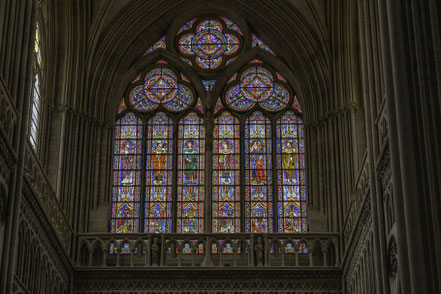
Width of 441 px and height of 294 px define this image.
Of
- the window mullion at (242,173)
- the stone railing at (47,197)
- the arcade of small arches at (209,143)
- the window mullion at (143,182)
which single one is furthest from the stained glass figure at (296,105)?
the stone railing at (47,197)

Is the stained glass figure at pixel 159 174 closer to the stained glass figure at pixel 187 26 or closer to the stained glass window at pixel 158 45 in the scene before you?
the stained glass window at pixel 158 45

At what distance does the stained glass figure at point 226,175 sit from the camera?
28344 mm

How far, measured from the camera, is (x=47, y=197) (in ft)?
75.6

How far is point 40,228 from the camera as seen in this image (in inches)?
864

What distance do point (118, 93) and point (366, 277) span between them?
37.6ft

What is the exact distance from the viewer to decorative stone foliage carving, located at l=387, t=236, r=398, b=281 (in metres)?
18.2

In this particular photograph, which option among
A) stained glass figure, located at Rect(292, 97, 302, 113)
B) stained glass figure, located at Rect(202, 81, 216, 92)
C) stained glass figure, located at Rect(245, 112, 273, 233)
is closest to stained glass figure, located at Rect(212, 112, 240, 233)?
stained glass figure, located at Rect(245, 112, 273, 233)

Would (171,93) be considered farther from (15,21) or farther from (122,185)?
(15,21)

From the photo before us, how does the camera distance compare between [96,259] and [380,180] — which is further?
[96,259]

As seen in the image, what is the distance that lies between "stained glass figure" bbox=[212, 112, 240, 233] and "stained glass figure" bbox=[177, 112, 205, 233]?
0.42 metres

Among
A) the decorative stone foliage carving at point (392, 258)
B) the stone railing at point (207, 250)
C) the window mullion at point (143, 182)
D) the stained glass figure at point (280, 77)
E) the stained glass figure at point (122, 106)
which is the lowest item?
the decorative stone foliage carving at point (392, 258)

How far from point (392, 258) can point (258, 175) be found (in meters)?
10.8

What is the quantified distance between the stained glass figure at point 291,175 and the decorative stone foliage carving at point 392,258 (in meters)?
9.36

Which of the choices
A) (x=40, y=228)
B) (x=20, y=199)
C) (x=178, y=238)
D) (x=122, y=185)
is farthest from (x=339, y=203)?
(x=20, y=199)
